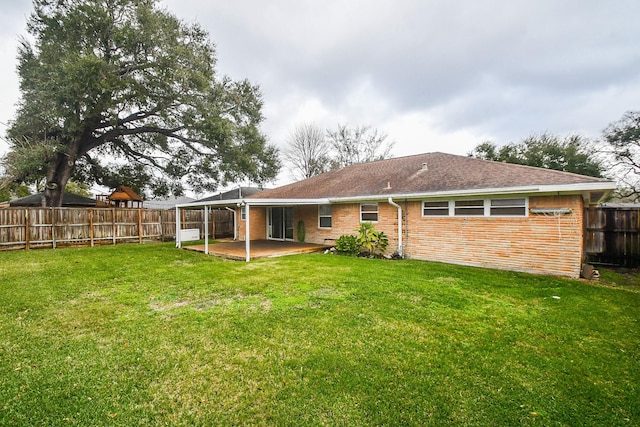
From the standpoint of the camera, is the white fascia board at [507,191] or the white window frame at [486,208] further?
the white window frame at [486,208]

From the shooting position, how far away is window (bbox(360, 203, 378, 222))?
445 inches

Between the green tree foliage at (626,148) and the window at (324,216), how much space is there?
2422 centimetres

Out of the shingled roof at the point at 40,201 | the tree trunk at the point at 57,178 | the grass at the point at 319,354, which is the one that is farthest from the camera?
the shingled roof at the point at 40,201

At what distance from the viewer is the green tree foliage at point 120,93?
43.7 ft

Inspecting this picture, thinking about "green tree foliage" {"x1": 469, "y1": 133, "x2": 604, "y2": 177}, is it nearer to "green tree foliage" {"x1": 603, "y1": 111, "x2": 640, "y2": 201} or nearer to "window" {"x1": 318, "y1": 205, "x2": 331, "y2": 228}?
"green tree foliage" {"x1": 603, "y1": 111, "x2": 640, "y2": 201}

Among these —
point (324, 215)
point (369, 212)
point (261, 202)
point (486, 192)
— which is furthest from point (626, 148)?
point (261, 202)

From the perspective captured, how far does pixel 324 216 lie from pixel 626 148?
25.1 meters

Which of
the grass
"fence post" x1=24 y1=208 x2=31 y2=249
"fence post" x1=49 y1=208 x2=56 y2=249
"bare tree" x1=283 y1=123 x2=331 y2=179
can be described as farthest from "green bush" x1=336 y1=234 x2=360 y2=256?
"bare tree" x1=283 y1=123 x2=331 y2=179

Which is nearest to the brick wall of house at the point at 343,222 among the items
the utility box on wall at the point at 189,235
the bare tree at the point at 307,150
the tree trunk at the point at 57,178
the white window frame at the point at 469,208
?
the white window frame at the point at 469,208

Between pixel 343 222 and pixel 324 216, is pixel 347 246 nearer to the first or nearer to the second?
pixel 343 222

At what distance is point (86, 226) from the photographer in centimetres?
1361

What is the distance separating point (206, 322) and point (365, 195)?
8.33 metres

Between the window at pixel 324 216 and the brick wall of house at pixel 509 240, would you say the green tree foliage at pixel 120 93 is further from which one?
the brick wall of house at pixel 509 240

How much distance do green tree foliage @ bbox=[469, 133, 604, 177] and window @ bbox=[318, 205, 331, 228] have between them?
17.4 meters
